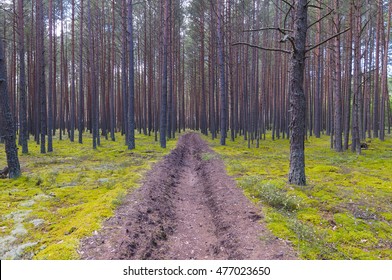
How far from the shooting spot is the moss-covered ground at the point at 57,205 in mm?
3924

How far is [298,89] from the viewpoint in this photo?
6.66 metres

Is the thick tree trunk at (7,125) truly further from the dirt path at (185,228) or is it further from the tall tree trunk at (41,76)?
the tall tree trunk at (41,76)

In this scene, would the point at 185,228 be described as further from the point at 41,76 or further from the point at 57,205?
the point at 41,76

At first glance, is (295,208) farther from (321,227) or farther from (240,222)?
(240,222)

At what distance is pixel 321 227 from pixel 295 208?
2.81ft

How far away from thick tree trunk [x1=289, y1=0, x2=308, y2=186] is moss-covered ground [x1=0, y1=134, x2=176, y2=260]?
423 cm

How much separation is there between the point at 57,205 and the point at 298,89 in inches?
245

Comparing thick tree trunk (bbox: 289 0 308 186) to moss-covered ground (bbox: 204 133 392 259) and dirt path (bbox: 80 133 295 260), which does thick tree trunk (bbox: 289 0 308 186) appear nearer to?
moss-covered ground (bbox: 204 133 392 259)

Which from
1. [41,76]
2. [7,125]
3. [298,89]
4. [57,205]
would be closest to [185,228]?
[57,205]

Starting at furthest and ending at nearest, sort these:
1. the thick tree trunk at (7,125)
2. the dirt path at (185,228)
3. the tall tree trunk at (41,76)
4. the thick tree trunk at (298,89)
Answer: the tall tree trunk at (41,76)
the thick tree trunk at (7,125)
the thick tree trunk at (298,89)
the dirt path at (185,228)

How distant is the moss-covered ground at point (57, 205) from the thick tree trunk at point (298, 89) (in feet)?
13.9

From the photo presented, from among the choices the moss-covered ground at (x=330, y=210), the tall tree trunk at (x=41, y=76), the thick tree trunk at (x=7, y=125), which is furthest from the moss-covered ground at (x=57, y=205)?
the tall tree trunk at (x=41, y=76)
